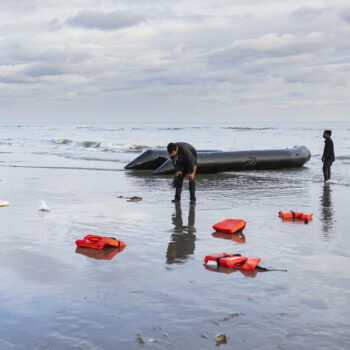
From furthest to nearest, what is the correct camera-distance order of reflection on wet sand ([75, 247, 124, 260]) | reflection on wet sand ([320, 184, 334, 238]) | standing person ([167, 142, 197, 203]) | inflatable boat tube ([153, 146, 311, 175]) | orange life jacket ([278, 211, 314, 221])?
inflatable boat tube ([153, 146, 311, 175])
standing person ([167, 142, 197, 203])
orange life jacket ([278, 211, 314, 221])
reflection on wet sand ([320, 184, 334, 238])
reflection on wet sand ([75, 247, 124, 260])

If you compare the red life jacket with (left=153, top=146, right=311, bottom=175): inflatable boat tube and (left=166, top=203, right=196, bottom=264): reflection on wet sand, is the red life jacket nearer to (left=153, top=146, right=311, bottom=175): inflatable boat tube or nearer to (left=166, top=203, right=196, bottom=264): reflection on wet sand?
(left=166, top=203, right=196, bottom=264): reflection on wet sand

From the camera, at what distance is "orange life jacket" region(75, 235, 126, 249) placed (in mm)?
6664

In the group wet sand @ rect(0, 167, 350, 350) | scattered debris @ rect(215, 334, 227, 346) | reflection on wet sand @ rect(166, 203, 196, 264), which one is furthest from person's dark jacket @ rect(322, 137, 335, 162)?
scattered debris @ rect(215, 334, 227, 346)

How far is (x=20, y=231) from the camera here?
7.75m

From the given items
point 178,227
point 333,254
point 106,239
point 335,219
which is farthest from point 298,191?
point 106,239

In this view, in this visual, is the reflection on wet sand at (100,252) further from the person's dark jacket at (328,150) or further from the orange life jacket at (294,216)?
the person's dark jacket at (328,150)

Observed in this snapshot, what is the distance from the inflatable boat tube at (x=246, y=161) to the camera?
57.9 feet

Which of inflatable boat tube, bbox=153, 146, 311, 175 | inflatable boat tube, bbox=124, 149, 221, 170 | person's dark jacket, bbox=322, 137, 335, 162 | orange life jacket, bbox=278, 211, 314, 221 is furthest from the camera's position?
inflatable boat tube, bbox=124, 149, 221, 170

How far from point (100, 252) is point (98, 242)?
0.19 metres

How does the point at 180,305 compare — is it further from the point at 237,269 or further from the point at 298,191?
the point at 298,191

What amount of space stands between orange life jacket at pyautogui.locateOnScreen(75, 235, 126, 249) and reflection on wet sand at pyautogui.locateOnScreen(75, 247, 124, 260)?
2.2 inches

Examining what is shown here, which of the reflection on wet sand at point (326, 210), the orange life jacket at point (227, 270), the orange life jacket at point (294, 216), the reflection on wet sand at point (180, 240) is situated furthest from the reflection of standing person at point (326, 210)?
the orange life jacket at point (227, 270)

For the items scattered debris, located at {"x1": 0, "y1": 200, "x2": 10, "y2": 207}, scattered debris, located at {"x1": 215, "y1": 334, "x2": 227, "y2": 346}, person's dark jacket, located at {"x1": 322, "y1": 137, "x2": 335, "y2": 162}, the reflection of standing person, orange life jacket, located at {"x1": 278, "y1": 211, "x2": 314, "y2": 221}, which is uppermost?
person's dark jacket, located at {"x1": 322, "y1": 137, "x2": 335, "y2": 162}

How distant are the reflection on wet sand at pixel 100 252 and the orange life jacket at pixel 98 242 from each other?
5 centimetres
